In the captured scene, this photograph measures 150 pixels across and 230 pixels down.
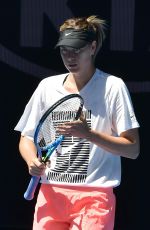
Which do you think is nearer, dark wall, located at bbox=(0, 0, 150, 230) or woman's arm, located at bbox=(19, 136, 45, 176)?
woman's arm, located at bbox=(19, 136, 45, 176)

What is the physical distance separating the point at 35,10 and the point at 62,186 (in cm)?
141

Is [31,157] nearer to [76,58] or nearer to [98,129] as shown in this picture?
[98,129]

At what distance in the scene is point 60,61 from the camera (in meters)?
4.20

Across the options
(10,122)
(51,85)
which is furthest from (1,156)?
(51,85)

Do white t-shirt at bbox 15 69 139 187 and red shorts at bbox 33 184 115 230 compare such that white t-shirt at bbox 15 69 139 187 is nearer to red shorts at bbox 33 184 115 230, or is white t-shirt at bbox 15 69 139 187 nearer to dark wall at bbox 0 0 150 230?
red shorts at bbox 33 184 115 230

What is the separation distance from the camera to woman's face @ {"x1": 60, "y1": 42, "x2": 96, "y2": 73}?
10.1ft

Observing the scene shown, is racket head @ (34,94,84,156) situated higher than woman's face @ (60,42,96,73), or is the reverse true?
woman's face @ (60,42,96,73)

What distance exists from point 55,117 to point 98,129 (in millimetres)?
207

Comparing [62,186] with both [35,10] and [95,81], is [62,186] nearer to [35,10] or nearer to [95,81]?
[95,81]

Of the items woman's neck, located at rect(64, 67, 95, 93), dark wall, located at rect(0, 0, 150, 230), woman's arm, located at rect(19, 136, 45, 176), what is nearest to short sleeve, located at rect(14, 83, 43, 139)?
woman's arm, located at rect(19, 136, 45, 176)

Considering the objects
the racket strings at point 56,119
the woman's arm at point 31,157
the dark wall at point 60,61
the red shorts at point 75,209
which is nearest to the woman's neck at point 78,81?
the racket strings at point 56,119

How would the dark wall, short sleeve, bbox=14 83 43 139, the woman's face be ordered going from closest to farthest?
the woman's face
short sleeve, bbox=14 83 43 139
the dark wall

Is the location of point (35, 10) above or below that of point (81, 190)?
above

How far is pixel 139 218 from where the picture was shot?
4273 millimetres
